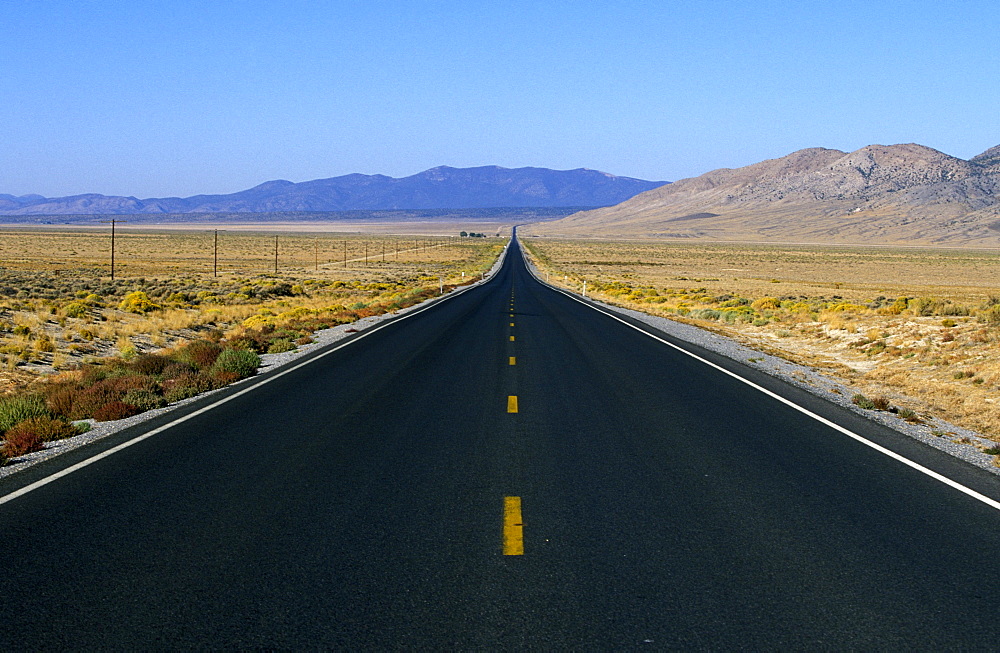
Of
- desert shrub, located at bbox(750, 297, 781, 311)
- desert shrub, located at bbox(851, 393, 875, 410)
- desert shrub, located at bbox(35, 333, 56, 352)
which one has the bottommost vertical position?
desert shrub, located at bbox(35, 333, 56, 352)

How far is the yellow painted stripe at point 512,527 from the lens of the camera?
6.20 m

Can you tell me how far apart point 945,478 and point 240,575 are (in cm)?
703

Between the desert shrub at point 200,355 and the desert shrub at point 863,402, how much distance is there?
1170 centimetres

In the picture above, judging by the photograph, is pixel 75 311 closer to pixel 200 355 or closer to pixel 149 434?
pixel 200 355

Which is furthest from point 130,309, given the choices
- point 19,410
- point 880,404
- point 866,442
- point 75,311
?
point 866,442

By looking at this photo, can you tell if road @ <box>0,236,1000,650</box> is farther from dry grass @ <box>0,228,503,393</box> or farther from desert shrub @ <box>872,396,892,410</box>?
dry grass @ <box>0,228,503,393</box>

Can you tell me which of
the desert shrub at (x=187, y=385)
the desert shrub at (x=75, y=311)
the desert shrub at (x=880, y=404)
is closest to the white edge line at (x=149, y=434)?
the desert shrub at (x=187, y=385)

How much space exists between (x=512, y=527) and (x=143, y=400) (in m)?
7.79

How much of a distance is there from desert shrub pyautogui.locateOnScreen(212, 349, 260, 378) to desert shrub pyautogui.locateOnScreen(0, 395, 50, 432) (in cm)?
409

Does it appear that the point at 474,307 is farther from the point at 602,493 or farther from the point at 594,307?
the point at 602,493

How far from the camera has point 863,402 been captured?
44.7ft

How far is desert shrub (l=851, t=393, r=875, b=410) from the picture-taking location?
13.4 m

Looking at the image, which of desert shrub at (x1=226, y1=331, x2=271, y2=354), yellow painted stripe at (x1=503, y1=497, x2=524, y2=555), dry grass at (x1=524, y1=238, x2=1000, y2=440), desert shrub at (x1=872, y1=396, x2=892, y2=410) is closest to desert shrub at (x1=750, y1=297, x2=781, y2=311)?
dry grass at (x1=524, y1=238, x2=1000, y2=440)

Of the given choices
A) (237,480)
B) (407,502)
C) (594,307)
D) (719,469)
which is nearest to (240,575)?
(407,502)
